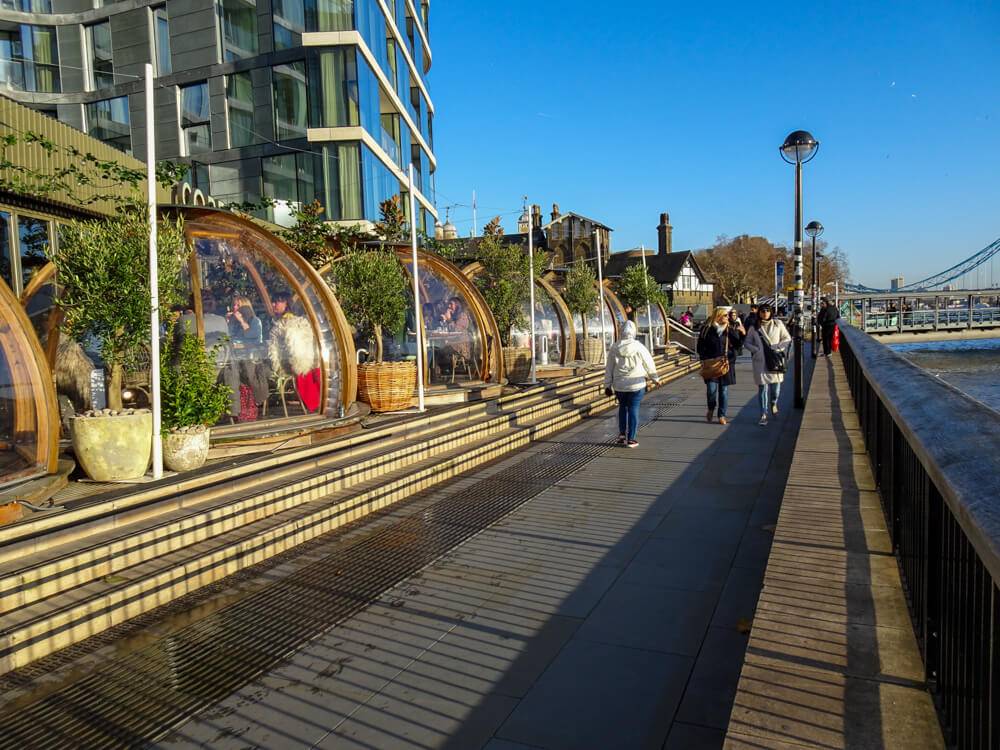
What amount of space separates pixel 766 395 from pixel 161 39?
26453 mm

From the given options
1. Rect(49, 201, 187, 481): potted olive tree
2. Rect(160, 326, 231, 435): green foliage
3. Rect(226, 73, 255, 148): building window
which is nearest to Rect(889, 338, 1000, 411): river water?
Rect(226, 73, 255, 148): building window

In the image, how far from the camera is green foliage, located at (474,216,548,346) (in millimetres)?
15789

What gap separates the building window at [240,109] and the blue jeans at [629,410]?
69.8ft

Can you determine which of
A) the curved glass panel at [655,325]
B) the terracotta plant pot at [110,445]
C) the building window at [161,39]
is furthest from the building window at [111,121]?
the terracotta plant pot at [110,445]

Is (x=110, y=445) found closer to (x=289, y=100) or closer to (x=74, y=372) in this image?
(x=74, y=372)

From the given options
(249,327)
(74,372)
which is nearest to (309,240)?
(249,327)

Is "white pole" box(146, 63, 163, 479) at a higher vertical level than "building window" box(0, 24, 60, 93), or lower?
lower

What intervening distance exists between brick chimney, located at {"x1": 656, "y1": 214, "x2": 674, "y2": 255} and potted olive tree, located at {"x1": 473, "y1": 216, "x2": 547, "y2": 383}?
6359 centimetres

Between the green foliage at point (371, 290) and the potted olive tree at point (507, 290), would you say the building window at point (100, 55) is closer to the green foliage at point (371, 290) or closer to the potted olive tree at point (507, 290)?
the potted olive tree at point (507, 290)

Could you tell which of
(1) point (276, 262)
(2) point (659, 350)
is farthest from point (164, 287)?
(2) point (659, 350)

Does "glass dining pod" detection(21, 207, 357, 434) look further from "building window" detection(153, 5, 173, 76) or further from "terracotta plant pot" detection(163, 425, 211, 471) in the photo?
"building window" detection(153, 5, 173, 76)

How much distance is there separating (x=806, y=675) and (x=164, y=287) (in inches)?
238

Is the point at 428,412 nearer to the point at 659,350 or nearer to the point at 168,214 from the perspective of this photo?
the point at 168,214

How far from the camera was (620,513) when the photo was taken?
662 cm
